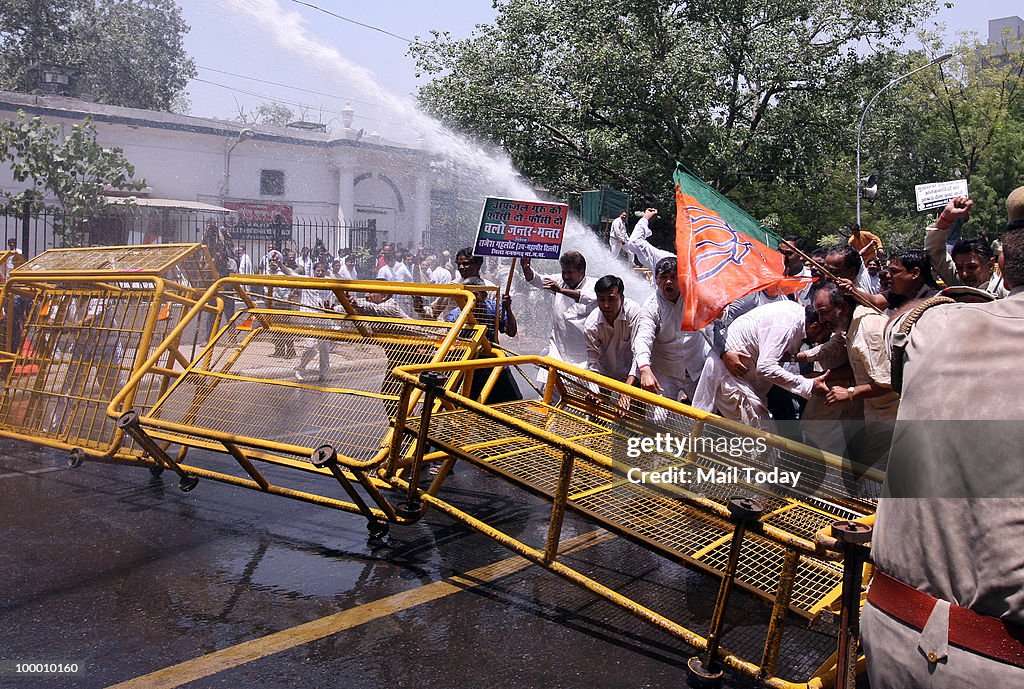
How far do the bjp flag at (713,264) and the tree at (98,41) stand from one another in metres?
22.9

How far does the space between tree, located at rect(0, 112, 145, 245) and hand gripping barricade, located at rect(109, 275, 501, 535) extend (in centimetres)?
1110

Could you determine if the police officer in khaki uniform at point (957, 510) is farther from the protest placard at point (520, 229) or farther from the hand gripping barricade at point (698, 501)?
the protest placard at point (520, 229)

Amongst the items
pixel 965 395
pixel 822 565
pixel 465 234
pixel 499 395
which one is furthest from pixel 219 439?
pixel 465 234

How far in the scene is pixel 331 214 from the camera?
2714 cm

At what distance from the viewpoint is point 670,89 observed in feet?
54.0

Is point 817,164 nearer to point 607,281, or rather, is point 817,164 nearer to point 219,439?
point 607,281

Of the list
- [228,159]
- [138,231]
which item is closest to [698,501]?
[138,231]

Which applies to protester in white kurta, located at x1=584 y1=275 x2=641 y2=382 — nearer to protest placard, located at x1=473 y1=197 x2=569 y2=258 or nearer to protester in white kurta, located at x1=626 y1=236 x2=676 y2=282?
protest placard, located at x1=473 y1=197 x2=569 y2=258

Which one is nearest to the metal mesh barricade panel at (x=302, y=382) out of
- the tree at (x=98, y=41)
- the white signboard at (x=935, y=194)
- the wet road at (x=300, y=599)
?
the wet road at (x=300, y=599)

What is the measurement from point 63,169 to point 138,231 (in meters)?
4.64

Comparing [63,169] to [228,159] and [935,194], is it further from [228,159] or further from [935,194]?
[935,194]

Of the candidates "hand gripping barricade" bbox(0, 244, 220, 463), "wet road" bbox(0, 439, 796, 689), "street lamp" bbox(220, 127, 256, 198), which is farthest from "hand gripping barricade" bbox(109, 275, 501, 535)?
"street lamp" bbox(220, 127, 256, 198)

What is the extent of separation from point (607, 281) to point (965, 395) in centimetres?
440

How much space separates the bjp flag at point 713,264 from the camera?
215 inches
